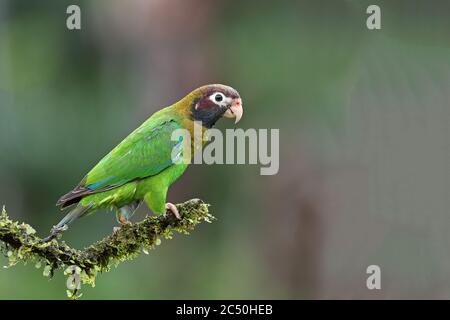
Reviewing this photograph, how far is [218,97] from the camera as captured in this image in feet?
17.7

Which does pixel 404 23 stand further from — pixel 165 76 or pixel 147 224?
pixel 147 224

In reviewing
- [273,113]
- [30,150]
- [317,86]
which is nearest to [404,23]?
[317,86]

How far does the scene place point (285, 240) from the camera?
11.6m

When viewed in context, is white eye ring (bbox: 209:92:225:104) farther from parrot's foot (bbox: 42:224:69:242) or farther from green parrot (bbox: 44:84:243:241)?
parrot's foot (bbox: 42:224:69:242)

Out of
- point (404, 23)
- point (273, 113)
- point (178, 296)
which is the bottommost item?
point (178, 296)

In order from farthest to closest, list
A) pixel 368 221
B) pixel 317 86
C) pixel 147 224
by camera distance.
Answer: pixel 317 86, pixel 368 221, pixel 147 224

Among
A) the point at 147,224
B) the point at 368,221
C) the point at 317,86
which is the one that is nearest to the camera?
the point at 147,224

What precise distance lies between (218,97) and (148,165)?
2.61 ft

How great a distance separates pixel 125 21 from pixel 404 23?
4.41 meters

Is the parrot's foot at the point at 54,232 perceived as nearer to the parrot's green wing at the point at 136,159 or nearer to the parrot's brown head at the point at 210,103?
the parrot's green wing at the point at 136,159

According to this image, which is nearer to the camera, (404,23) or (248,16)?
(404,23)

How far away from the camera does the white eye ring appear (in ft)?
17.7

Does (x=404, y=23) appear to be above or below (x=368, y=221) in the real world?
above

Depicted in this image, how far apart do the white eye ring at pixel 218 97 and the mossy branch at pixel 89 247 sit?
1.00m
